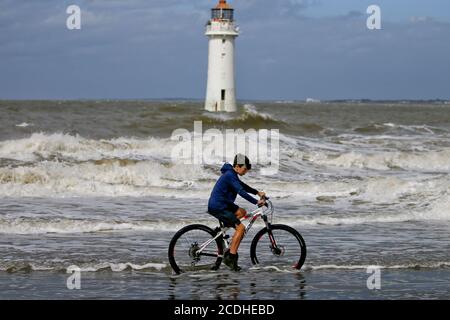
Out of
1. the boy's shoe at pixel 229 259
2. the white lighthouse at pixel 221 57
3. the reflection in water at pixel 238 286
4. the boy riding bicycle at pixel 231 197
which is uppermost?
the white lighthouse at pixel 221 57

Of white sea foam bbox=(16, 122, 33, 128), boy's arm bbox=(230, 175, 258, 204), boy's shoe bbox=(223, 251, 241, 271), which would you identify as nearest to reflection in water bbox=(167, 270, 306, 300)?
boy's shoe bbox=(223, 251, 241, 271)

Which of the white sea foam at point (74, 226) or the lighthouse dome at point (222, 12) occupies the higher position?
the lighthouse dome at point (222, 12)

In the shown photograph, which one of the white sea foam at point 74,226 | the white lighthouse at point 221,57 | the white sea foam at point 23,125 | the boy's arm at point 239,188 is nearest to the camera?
the boy's arm at point 239,188

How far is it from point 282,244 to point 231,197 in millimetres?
1044

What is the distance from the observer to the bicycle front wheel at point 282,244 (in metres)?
10.4

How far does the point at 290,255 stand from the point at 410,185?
10.5 metres

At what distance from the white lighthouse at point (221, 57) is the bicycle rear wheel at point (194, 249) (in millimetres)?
38406

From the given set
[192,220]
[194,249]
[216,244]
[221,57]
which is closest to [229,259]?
[216,244]

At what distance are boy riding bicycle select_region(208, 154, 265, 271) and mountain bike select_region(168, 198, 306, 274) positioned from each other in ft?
0.37

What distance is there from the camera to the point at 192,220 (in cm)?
1492

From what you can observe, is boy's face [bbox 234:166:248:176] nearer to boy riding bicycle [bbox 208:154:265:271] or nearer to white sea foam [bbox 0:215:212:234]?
boy riding bicycle [bbox 208:154:265:271]

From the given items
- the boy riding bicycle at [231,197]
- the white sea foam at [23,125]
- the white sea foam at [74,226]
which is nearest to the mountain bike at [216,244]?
the boy riding bicycle at [231,197]

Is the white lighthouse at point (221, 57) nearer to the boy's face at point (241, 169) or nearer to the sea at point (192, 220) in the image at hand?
the sea at point (192, 220)

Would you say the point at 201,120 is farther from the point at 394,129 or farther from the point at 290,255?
the point at 290,255
